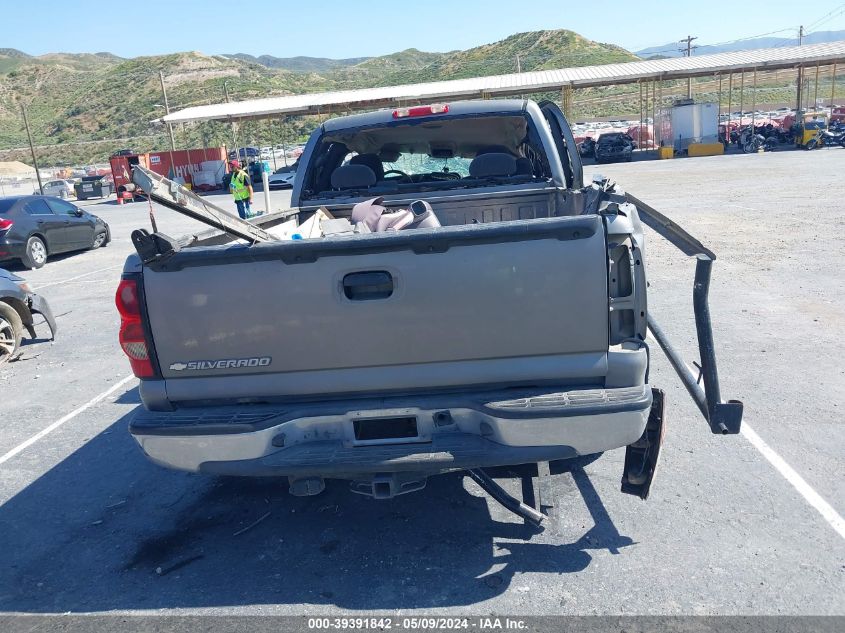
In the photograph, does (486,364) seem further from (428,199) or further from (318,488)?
(428,199)

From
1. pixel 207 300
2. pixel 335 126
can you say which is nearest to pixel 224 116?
pixel 335 126

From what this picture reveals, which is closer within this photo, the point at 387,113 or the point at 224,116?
the point at 387,113

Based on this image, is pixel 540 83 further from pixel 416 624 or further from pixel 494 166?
pixel 416 624

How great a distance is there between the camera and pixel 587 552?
3705mm

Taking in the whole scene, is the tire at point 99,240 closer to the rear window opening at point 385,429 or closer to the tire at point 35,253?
the tire at point 35,253

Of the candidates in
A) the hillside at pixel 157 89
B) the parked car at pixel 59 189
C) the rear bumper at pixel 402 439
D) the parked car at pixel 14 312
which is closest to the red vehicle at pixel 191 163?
the parked car at pixel 59 189

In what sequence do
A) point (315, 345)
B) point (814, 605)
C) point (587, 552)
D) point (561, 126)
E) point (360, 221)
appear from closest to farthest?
1. point (814, 605)
2. point (315, 345)
3. point (587, 552)
4. point (360, 221)
5. point (561, 126)

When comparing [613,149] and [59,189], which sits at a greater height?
[59,189]

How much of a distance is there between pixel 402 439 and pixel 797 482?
245 centimetres

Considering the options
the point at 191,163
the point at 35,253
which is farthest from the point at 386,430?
the point at 191,163

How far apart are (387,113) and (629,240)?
9.78 ft

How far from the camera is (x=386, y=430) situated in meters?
3.45

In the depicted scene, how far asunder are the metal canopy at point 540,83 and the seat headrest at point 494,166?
101 feet

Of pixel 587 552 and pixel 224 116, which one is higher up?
pixel 224 116
